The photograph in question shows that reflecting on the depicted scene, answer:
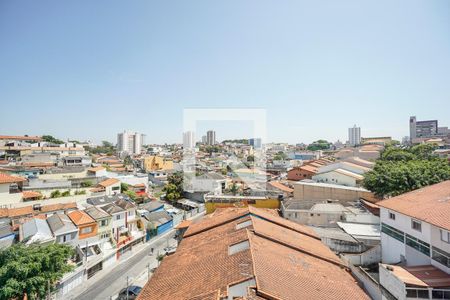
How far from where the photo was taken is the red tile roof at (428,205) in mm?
8274

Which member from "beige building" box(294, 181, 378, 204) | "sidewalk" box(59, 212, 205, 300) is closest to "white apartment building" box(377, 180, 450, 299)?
"beige building" box(294, 181, 378, 204)

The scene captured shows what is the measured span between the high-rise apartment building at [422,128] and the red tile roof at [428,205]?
305 ft

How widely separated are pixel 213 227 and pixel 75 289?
30.9ft

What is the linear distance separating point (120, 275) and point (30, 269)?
21.1 feet

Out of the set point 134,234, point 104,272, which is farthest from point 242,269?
point 134,234

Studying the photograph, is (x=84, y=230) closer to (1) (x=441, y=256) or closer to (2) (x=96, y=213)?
(2) (x=96, y=213)

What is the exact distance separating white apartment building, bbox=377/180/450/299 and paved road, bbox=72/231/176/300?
13.5 m

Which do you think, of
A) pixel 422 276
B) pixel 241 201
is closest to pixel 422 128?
pixel 241 201

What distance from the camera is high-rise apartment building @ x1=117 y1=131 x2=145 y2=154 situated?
90.2 meters

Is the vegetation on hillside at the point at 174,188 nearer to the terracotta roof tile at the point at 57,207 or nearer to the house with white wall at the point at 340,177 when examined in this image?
the terracotta roof tile at the point at 57,207

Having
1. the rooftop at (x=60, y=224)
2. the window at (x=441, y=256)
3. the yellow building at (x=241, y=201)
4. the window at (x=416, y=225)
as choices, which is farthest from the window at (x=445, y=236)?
the rooftop at (x=60, y=224)

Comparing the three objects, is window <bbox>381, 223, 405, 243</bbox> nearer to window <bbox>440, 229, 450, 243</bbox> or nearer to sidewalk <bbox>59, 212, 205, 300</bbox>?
window <bbox>440, 229, 450, 243</bbox>

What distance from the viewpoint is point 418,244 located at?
9.20 metres

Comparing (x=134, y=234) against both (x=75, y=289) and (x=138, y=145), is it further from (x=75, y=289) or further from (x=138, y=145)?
(x=138, y=145)
